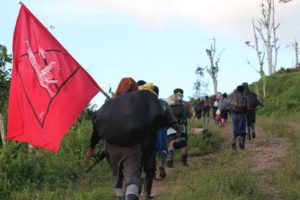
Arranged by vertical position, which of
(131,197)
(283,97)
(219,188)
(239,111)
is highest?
(283,97)

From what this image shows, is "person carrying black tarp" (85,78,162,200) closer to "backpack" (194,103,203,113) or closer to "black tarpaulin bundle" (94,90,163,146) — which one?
"black tarpaulin bundle" (94,90,163,146)

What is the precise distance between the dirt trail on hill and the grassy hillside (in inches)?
540

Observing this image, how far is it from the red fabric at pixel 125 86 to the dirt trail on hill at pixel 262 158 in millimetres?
2697

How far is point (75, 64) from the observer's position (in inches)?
305

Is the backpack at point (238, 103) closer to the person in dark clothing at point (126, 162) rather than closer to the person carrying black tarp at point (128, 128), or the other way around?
the person in dark clothing at point (126, 162)

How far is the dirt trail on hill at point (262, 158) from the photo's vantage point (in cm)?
912

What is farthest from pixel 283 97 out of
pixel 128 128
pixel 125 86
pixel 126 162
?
pixel 128 128

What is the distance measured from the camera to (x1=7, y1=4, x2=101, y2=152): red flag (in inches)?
291

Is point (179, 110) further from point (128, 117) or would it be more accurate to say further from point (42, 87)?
point (128, 117)

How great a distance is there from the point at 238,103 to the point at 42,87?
23.2 ft

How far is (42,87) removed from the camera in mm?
7691

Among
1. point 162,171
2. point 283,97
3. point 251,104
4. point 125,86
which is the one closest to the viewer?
point 125,86

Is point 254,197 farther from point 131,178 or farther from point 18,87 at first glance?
point 18,87

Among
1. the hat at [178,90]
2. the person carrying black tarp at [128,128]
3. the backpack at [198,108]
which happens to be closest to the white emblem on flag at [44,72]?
the person carrying black tarp at [128,128]
